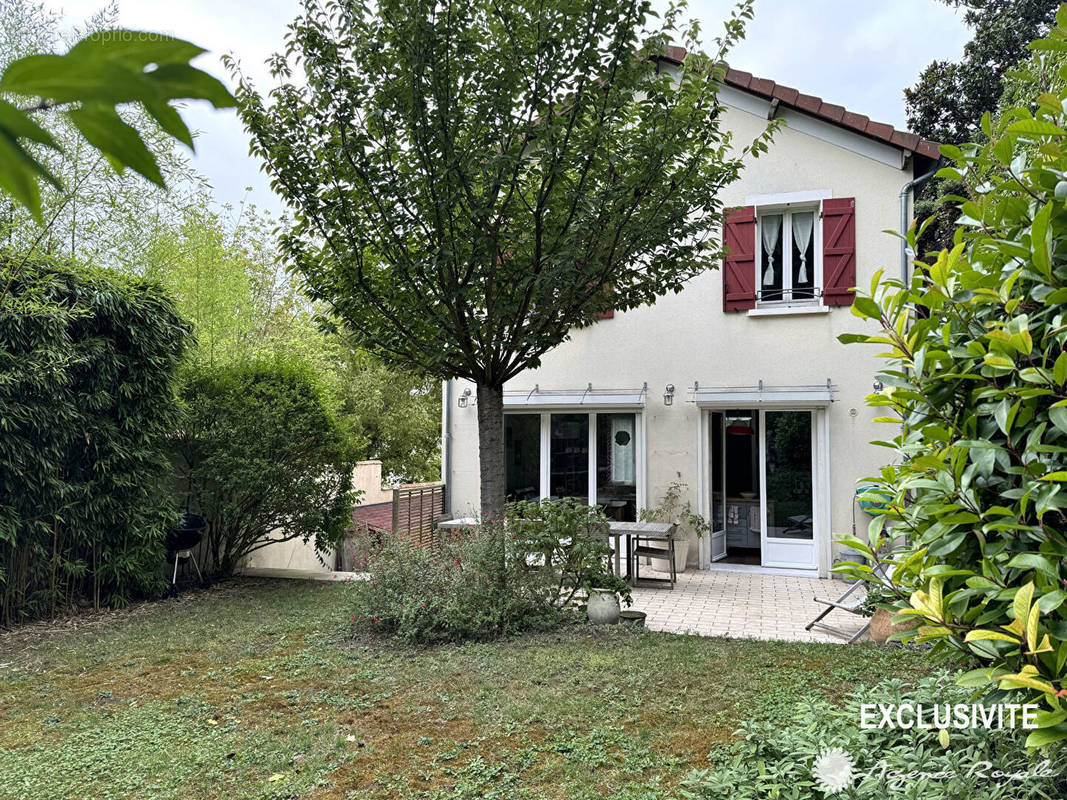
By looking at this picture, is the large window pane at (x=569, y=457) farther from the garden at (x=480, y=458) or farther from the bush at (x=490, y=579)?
the bush at (x=490, y=579)

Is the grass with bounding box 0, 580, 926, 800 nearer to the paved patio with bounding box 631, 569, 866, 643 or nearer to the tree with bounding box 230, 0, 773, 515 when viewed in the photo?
the paved patio with bounding box 631, 569, 866, 643

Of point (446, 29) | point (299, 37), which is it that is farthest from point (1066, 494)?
point (299, 37)

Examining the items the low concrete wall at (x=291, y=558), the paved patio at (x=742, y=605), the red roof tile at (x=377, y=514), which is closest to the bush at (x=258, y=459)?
the low concrete wall at (x=291, y=558)

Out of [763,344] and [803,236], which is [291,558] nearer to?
[763,344]

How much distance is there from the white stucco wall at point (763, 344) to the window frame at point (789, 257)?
20cm

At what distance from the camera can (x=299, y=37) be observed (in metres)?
5.14

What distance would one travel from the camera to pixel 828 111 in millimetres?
8758

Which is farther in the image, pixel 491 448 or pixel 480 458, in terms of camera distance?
pixel 480 458

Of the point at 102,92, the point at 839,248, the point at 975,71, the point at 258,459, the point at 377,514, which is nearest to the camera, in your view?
the point at 102,92

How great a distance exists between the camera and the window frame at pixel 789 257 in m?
8.91

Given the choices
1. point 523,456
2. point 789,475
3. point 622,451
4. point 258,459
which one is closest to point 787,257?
point 789,475

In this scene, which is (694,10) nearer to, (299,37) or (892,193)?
(299,37)

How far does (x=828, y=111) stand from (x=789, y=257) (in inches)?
72.2

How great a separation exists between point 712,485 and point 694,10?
5.90 meters
